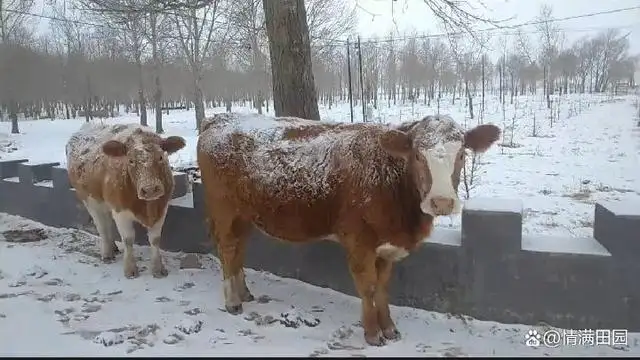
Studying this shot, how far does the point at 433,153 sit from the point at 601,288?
1.72 metres

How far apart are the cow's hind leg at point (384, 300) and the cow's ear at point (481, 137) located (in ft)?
3.41

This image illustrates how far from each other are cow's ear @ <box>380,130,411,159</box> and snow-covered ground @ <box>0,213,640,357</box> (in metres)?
1.40

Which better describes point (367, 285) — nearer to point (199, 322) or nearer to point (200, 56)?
point (199, 322)

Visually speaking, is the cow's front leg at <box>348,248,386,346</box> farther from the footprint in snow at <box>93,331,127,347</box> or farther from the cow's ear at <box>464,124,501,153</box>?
the footprint in snow at <box>93,331,127,347</box>

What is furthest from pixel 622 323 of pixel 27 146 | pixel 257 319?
pixel 27 146

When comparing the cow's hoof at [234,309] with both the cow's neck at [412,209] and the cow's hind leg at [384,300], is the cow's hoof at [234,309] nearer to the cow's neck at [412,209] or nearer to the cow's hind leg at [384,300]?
the cow's hind leg at [384,300]

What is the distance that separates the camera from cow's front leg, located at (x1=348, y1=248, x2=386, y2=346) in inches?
140

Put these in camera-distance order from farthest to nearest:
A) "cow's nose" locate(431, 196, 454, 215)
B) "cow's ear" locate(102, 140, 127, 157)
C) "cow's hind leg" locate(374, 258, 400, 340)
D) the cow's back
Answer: "cow's ear" locate(102, 140, 127, 157) → "cow's hind leg" locate(374, 258, 400, 340) → the cow's back → "cow's nose" locate(431, 196, 454, 215)

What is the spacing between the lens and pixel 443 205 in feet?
9.96

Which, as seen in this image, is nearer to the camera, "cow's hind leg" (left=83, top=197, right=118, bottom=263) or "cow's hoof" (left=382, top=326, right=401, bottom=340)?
"cow's hoof" (left=382, top=326, right=401, bottom=340)

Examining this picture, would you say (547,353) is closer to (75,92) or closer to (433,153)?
(433,153)

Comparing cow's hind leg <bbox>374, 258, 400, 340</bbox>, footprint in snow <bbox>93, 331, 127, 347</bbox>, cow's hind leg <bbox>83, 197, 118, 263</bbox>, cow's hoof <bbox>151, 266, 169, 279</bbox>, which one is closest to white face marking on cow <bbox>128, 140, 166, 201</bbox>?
cow's hoof <bbox>151, 266, 169, 279</bbox>

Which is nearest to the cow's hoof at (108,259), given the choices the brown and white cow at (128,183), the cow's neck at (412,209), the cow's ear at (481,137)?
the brown and white cow at (128,183)

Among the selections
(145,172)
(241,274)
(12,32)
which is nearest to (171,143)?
(145,172)
